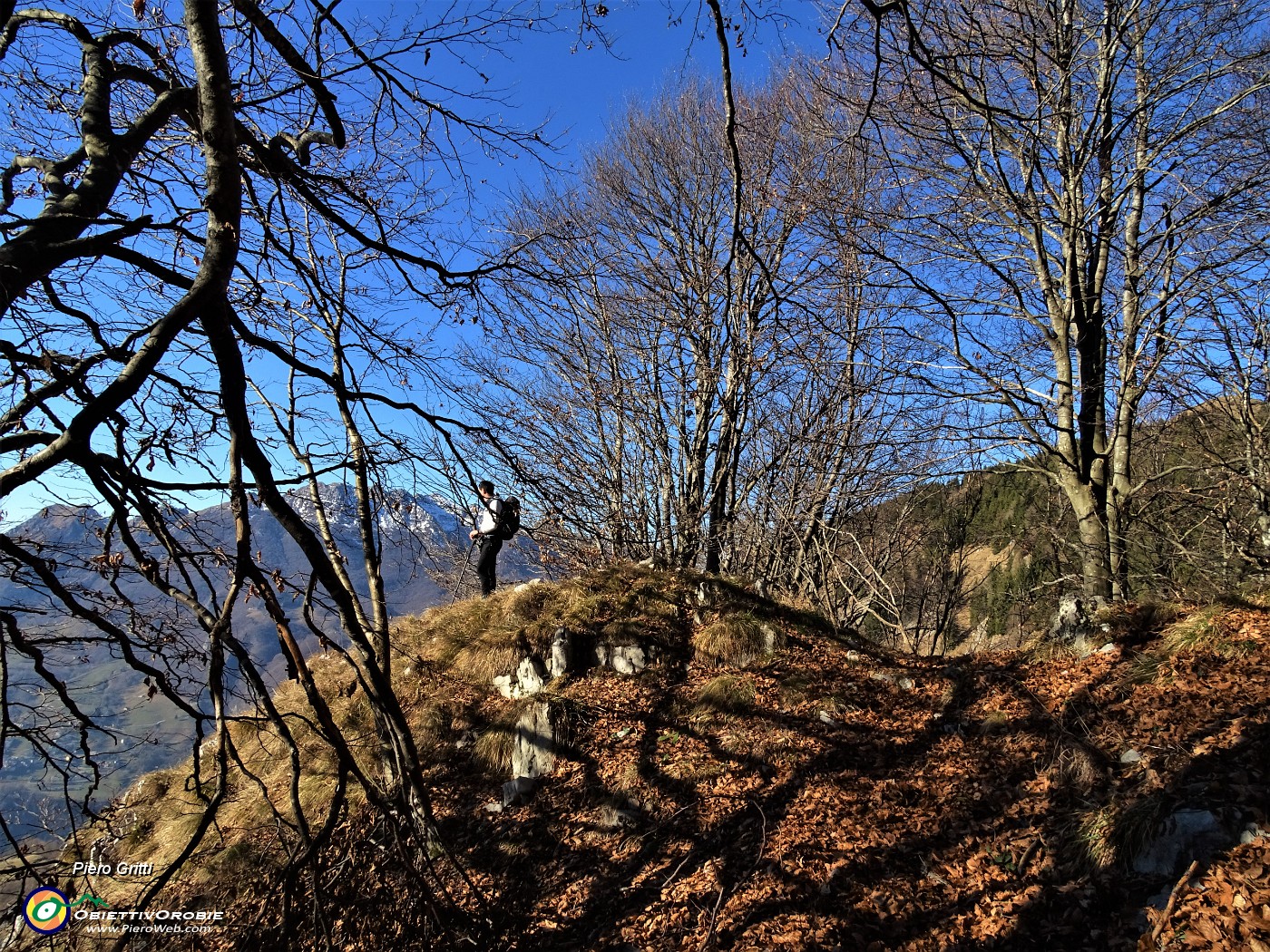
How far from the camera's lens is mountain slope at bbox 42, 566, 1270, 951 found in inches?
115

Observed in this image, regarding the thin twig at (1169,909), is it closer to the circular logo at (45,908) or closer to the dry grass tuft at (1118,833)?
the dry grass tuft at (1118,833)

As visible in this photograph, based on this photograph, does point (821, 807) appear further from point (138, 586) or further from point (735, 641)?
point (138, 586)

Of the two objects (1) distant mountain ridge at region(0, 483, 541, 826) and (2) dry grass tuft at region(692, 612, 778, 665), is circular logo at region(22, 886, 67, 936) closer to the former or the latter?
(1) distant mountain ridge at region(0, 483, 541, 826)

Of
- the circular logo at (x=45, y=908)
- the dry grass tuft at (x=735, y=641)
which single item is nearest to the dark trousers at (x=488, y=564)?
the dry grass tuft at (x=735, y=641)

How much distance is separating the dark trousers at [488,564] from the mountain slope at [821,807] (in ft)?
6.10

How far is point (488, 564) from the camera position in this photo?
8602 mm

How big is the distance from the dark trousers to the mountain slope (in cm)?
186

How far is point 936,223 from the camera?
6.79 metres

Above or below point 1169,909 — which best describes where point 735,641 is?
above

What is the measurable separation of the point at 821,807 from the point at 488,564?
18.1 feet

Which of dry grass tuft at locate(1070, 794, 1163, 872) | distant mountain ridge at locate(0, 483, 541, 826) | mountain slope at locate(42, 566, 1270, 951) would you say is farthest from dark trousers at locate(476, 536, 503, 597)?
dry grass tuft at locate(1070, 794, 1163, 872)

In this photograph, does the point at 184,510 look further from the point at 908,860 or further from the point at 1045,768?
the point at 1045,768

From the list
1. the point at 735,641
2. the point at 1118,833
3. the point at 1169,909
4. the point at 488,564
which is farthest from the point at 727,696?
the point at 488,564

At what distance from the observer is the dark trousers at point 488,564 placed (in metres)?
8.34
